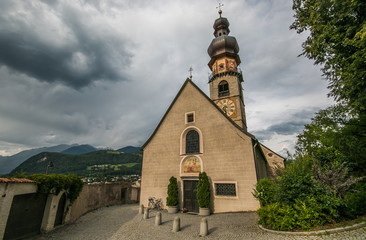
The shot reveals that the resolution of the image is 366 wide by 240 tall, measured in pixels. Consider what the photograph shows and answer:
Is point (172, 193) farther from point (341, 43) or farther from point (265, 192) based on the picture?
point (341, 43)

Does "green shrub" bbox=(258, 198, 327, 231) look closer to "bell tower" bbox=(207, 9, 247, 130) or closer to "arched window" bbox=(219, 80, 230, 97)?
"bell tower" bbox=(207, 9, 247, 130)

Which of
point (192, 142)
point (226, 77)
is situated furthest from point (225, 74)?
point (192, 142)

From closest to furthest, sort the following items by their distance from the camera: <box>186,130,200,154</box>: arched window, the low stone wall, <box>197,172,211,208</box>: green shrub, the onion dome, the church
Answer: <box>197,172,211,208</box>: green shrub, the church, the low stone wall, <box>186,130,200,154</box>: arched window, the onion dome

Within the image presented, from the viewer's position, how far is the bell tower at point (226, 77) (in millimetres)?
27172

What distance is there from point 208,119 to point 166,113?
4856 mm

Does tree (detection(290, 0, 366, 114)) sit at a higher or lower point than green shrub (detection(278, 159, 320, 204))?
higher

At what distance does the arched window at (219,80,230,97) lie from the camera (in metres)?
28.3

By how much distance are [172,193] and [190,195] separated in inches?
60.8

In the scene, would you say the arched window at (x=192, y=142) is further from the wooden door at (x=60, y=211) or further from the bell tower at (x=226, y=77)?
the bell tower at (x=226, y=77)

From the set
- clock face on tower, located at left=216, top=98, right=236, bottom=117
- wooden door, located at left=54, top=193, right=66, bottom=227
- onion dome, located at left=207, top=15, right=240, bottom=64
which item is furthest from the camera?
onion dome, located at left=207, top=15, right=240, bottom=64

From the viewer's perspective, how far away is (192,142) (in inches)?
639

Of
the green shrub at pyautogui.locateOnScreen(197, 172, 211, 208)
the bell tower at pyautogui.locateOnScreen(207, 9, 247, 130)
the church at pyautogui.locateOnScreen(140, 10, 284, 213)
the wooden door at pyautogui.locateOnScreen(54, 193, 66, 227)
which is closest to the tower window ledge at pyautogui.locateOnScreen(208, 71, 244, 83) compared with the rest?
the bell tower at pyautogui.locateOnScreen(207, 9, 247, 130)

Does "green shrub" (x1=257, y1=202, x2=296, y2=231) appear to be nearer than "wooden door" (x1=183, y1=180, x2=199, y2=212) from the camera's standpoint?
Yes

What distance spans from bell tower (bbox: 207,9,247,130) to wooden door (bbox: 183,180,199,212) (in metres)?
14.7
